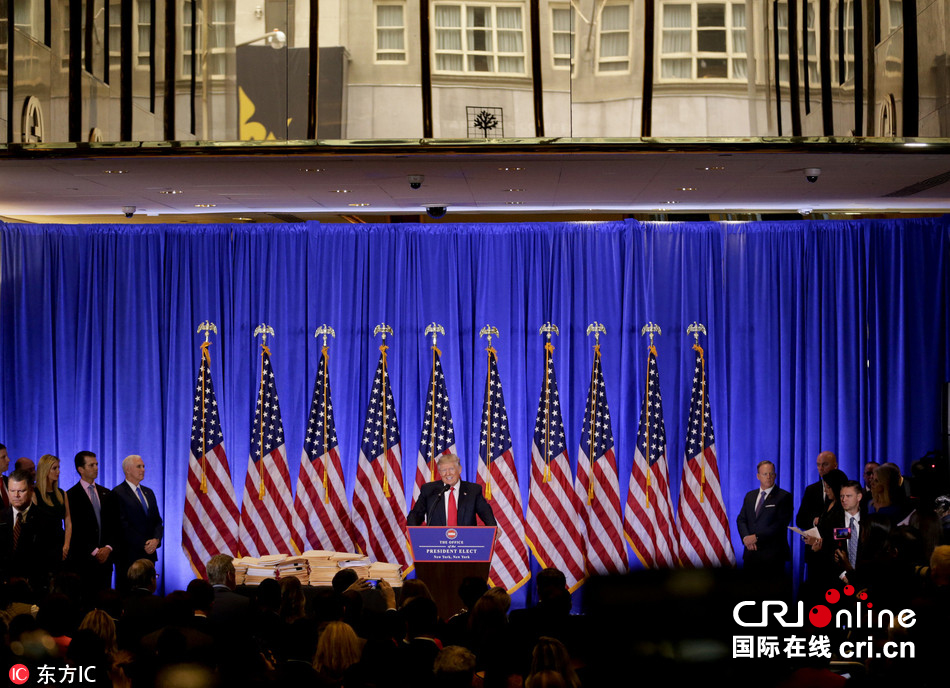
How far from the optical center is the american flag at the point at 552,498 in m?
10.5

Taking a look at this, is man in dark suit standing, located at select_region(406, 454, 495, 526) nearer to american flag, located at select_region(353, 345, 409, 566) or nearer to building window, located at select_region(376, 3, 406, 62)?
american flag, located at select_region(353, 345, 409, 566)

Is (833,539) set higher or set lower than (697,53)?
lower

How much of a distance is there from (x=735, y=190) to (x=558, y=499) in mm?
3357

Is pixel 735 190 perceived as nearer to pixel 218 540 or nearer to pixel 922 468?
pixel 922 468

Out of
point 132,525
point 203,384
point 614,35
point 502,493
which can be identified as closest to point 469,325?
point 502,493

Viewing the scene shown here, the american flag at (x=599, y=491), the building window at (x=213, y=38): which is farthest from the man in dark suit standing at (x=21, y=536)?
the american flag at (x=599, y=491)

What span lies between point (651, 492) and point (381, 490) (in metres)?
2.61

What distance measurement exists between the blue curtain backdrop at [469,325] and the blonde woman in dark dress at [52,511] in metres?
1.95

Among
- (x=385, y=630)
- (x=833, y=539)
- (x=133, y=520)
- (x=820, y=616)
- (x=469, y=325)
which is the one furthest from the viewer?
(x=469, y=325)

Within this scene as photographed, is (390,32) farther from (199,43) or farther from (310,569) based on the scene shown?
(310,569)

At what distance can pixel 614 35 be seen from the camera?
8.24 m

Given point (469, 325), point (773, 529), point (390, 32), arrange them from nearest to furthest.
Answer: point (390, 32) < point (773, 529) < point (469, 325)

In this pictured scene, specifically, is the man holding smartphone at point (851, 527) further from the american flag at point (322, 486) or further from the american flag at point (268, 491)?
the american flag at point (268, 491)

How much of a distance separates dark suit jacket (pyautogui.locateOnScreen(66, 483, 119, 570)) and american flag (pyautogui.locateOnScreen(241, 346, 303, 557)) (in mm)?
1546
